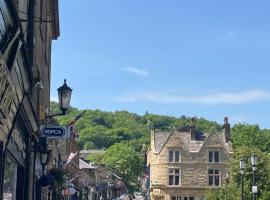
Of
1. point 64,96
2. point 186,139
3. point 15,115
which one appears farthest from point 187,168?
point 15,115

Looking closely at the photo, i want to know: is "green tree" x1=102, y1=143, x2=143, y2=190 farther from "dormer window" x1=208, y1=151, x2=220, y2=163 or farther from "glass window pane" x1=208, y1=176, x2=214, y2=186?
"glass window pane" x1=208, y1=176, x2=214, y2=186

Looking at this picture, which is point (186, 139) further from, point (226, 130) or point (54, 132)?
point (54, 132)

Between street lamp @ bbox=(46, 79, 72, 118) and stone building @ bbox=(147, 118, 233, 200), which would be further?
stone building @ bbox=(147, 118, 233, 200)

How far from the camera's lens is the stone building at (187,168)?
83.2 meters

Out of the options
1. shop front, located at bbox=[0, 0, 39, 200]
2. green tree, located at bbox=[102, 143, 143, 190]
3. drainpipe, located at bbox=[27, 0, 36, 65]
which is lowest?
shop front, located at bbox=[0, 0, 39, 200]

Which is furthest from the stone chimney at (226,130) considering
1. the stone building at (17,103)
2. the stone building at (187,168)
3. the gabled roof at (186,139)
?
the stone building at (17,103)

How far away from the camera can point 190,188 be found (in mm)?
83125

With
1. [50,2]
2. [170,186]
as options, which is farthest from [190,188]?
[50,2]

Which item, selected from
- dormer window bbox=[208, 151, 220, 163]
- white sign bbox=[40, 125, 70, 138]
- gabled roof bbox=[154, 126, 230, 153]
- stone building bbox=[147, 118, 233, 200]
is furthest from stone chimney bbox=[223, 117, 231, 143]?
white sign bbox=[40, 125, 70, 138]

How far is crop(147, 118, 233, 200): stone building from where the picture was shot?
273 feet

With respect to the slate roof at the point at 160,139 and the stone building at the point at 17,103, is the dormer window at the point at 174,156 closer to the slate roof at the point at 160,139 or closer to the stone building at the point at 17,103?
Result: the slate roof at the point at 160,139

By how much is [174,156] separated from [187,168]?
7.61 ft

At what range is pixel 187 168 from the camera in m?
83.6

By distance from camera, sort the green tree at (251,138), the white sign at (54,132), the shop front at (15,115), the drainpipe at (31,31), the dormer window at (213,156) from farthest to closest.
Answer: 1. the green tree at (251,138)
2. the dormer window at (213,156)
3. the white sign at (54,132)
4. the drainpipe at (31,31)
5. the shop front at (15,115)
